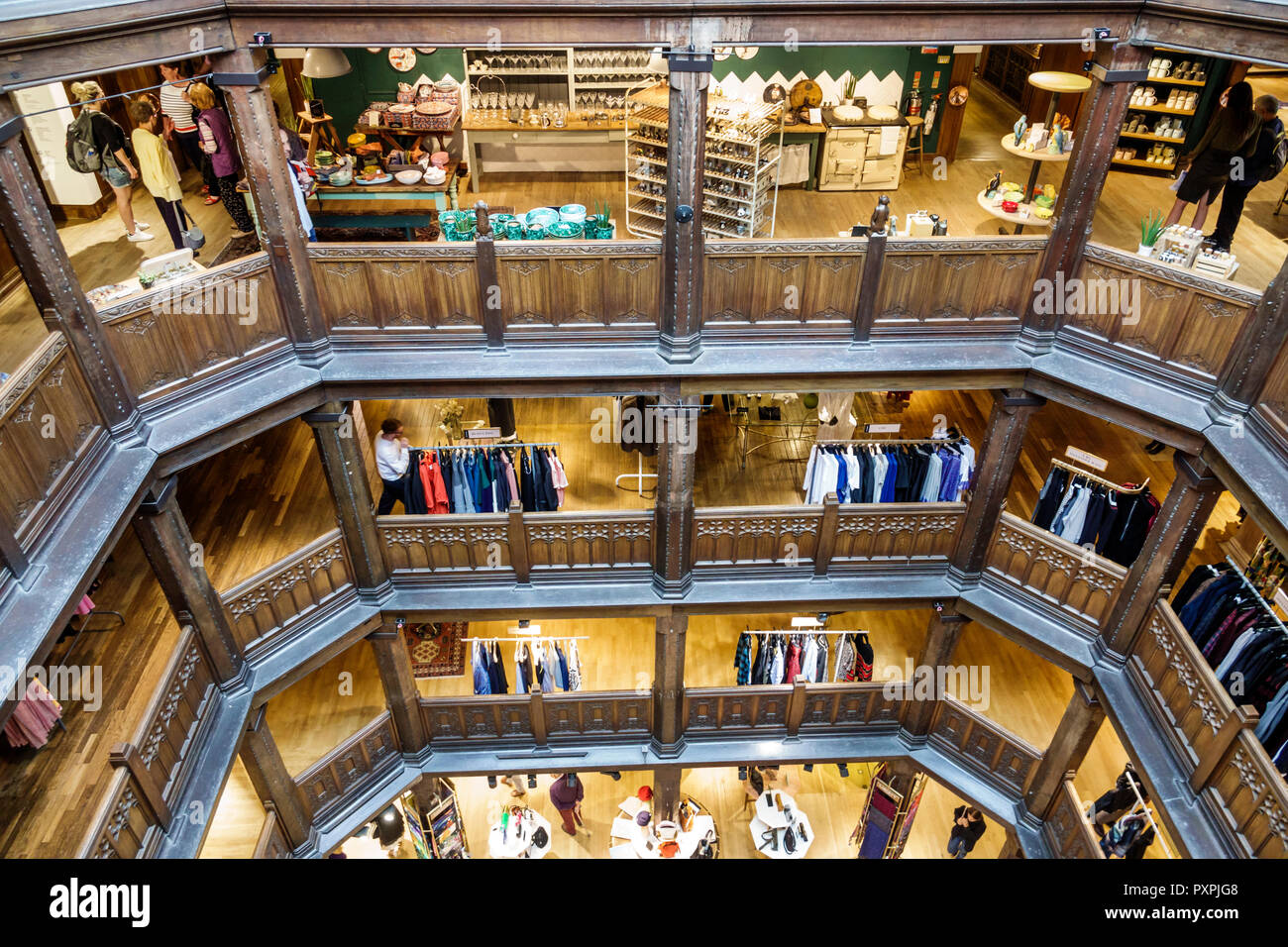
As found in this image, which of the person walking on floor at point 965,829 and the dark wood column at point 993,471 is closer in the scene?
the dark wood column at point 993,471

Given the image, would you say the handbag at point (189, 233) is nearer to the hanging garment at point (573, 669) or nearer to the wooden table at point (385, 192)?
the wooden table at point (385, 192)

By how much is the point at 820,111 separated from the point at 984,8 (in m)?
6.16

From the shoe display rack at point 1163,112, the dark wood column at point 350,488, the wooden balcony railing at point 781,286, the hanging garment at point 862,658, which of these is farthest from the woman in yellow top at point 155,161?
the shoe display rack at point 1163,112

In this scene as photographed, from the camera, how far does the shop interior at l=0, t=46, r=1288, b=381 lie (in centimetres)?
997

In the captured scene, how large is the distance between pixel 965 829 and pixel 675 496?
6.00 meters

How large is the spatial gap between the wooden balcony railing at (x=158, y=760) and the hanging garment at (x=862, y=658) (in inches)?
277

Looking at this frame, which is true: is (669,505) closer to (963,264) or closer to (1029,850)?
(963,264)

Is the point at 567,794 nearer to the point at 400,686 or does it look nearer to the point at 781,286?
the point at 400,686

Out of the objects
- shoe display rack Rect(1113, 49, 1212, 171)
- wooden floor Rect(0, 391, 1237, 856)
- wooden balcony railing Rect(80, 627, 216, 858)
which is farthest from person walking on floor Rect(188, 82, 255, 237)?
Result: shoe display rack Rect(1113, 49, 1212, 171)

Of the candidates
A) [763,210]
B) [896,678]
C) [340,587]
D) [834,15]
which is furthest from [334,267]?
[896,678]

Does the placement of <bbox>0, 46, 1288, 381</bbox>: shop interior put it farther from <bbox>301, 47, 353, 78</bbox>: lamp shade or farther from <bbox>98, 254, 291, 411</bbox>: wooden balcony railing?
<bbox>98, 254, 291, 411</bbox>: wooden balcony railing

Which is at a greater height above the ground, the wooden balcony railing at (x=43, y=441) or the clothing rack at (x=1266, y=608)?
the wooden balcony railing at (x=43, y=441)

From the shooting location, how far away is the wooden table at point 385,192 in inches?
408

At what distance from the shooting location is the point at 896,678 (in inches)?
426
